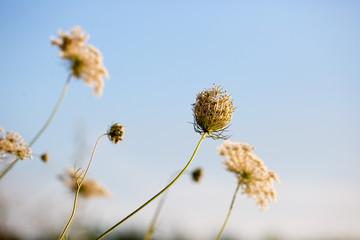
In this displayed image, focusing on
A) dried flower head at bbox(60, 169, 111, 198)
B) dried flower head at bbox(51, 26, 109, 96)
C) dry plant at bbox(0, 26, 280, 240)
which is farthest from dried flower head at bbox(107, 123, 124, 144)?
dried flower head at bbox(60, 169, 111, 198)

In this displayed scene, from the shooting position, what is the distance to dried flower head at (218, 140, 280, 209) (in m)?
5.24

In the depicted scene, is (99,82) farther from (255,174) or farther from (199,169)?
(255,174)

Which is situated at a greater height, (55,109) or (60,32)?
(60,32)

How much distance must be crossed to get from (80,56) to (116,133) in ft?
6.96

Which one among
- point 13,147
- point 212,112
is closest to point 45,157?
point 13,147

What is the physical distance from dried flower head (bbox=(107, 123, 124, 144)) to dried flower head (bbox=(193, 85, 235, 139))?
42.9 inches

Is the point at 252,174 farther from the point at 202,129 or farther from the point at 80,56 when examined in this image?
the point at 80,56

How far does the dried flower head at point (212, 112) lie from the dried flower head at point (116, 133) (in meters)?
1.09

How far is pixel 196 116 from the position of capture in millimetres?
4602

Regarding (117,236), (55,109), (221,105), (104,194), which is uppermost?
(221,105)

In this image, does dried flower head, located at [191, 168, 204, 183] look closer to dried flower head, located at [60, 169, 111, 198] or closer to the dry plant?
the dry plant

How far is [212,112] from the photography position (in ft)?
15.0

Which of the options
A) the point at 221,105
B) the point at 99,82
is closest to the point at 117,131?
the point at 221,105

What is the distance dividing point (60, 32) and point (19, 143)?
240 centimetres
